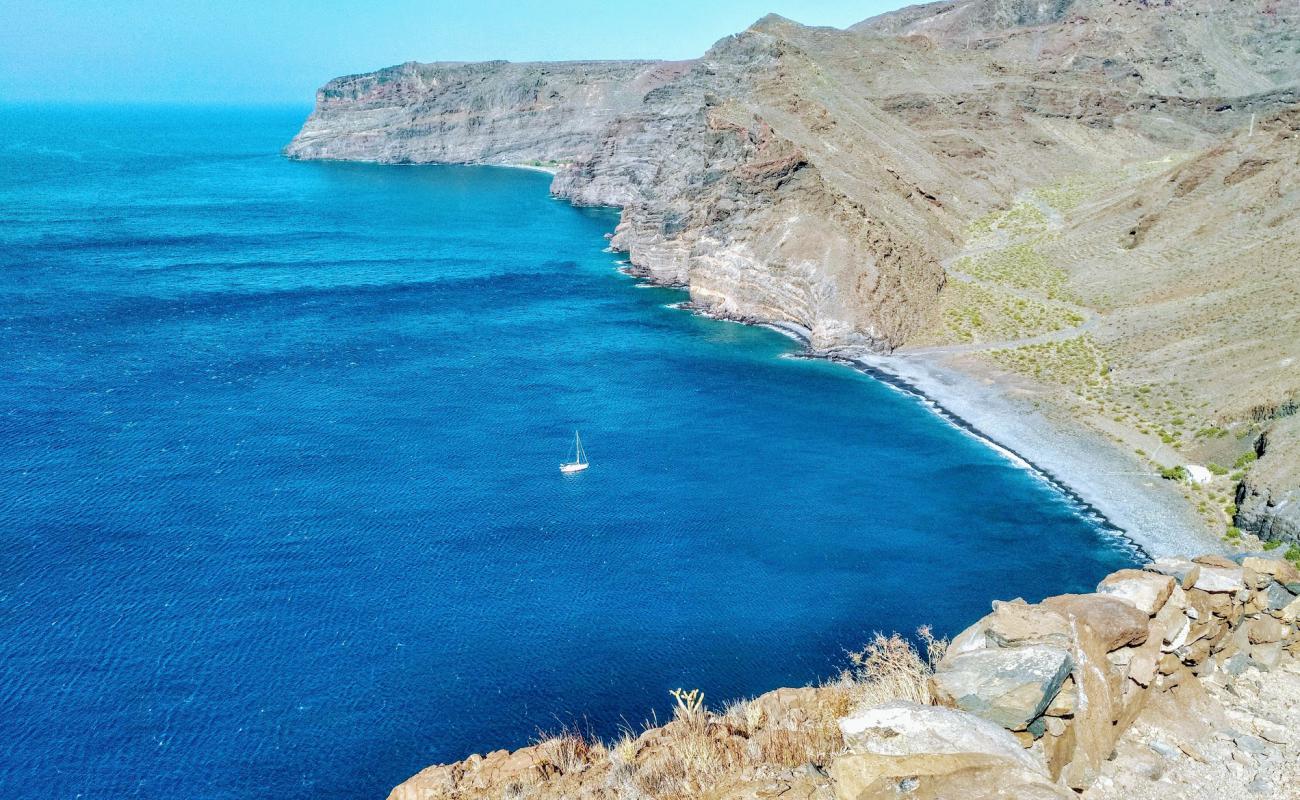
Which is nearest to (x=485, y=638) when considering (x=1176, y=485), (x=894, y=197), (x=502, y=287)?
(x=1176, y=485)

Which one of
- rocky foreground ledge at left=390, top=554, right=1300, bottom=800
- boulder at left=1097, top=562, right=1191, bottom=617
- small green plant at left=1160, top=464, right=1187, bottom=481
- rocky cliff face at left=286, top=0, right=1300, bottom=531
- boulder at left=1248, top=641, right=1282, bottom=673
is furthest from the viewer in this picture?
rocky cliff face at left=286, top=0, right=1300, bottom=531

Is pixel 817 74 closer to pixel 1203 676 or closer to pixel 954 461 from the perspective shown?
pixel 954 461

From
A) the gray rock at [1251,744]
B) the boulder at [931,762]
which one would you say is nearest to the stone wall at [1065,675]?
the boulder at [931,762]

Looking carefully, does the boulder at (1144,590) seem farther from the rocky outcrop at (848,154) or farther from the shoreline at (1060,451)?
the rocky outcrop at (848,154)

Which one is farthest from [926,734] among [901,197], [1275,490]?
[901,197]

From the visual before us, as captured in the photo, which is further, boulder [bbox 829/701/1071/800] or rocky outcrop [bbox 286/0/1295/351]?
rocky outcrop [bbox 286/0/1295/351]

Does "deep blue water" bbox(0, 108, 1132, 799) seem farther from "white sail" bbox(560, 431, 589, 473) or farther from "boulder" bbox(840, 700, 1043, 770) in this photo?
"boulder" bbox(840, 700, 1043, 770)

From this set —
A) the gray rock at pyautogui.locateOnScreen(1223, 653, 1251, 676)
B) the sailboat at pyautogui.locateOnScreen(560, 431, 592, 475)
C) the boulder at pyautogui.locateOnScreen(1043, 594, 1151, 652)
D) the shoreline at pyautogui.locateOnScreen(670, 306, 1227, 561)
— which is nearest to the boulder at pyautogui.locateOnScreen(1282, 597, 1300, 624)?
the gray rock at pyautogui.locateOnScreen(1223, 653, 1251, 676)
